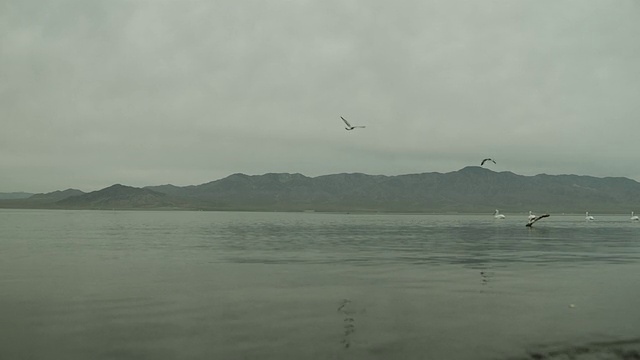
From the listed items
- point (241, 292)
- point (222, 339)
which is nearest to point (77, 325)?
point (222, 339)

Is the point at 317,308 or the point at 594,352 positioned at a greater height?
the point at 317,308

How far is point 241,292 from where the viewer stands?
21438mm

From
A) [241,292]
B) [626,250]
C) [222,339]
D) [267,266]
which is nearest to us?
[222,339]

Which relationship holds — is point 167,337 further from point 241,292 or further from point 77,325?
point 241,292

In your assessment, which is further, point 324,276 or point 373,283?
point 324,276

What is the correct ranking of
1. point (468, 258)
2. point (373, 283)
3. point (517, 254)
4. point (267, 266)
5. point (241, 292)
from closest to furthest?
point (241, 292), point (373, 283), point (267, 266), point (468, 258), point (517, 254)

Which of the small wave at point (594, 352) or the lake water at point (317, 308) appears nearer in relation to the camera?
the small wave at point (594, 352)

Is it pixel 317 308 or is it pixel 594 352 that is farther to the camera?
pixel 317 308

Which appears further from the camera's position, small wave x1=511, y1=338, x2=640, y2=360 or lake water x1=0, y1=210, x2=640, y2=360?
lake water x1=0, y1=210, x2=640, y2=360

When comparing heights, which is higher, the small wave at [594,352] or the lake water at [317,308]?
the lake water at [317,308]

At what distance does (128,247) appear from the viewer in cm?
4275

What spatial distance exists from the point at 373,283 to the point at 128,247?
1021 inches

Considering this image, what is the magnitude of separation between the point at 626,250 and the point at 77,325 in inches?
1628

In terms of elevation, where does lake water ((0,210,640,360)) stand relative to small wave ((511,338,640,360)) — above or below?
above
